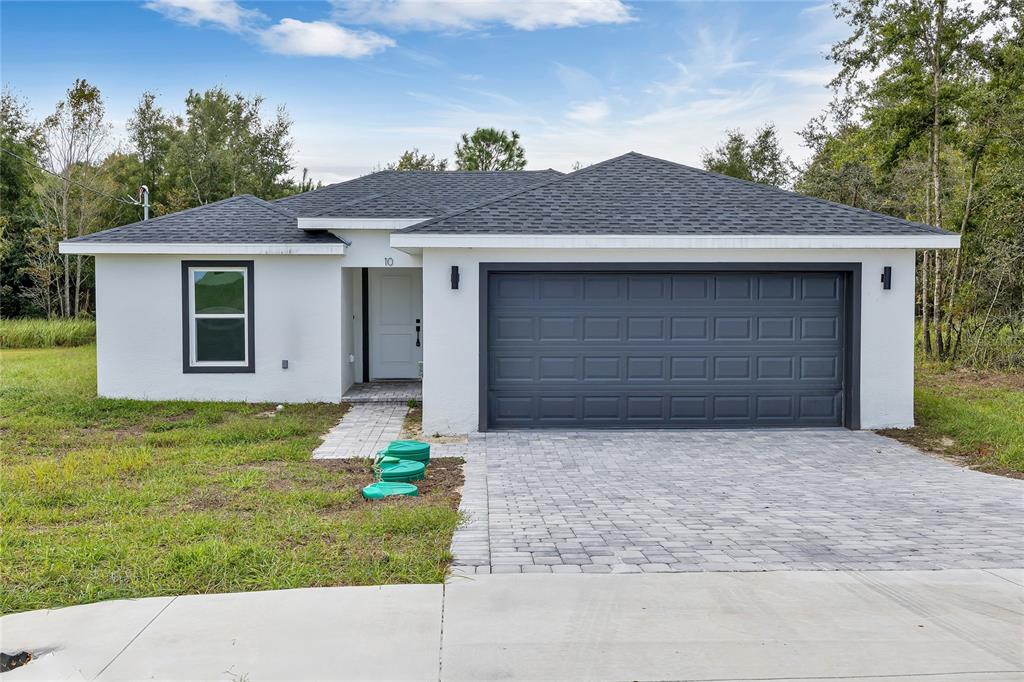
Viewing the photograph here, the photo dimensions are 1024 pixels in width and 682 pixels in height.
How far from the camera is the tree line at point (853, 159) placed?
45.3 feet

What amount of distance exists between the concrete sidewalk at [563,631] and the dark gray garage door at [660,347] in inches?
213

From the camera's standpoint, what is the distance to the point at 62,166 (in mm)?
24922

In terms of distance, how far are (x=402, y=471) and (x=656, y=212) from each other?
5186mm

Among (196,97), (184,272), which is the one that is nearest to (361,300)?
(184,272)

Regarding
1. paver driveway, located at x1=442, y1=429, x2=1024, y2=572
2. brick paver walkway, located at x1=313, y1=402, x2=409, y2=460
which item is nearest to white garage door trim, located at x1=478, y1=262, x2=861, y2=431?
paver driveway, located at x1=442, y1=429, x2=1024, y2=572

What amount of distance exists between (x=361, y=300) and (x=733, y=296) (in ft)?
22.7

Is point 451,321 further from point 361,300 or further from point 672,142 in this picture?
point 672,142

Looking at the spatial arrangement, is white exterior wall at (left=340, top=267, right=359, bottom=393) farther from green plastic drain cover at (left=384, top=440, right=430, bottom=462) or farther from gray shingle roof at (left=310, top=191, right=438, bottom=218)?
green plastic drain cover at (left=384, top=440, right=430, bottom=462)

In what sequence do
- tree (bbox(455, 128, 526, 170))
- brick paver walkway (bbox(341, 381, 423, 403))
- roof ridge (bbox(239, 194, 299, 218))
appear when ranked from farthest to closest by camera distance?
tree (bbox(455, 128, 526, 170)) < roof ridge (bbox(239, 194, 299, 218)) < brick paver walkway (bbox(341, 381, 423, 403))

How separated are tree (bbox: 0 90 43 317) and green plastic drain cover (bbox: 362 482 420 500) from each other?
23.0m

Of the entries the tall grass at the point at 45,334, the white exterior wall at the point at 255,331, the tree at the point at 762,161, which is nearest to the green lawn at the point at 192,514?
the white exterior wall at the point at 255,331

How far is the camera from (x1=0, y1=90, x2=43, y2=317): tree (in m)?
24.8

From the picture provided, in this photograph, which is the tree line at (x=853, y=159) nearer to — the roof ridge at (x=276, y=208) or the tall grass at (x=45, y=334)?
the tall grass at (x=45, y=334)

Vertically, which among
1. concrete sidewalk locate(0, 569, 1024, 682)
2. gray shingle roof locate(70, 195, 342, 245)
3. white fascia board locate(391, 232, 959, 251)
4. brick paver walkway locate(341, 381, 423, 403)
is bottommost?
concrete sidewalk locate(0, 569, 1024, 682)
